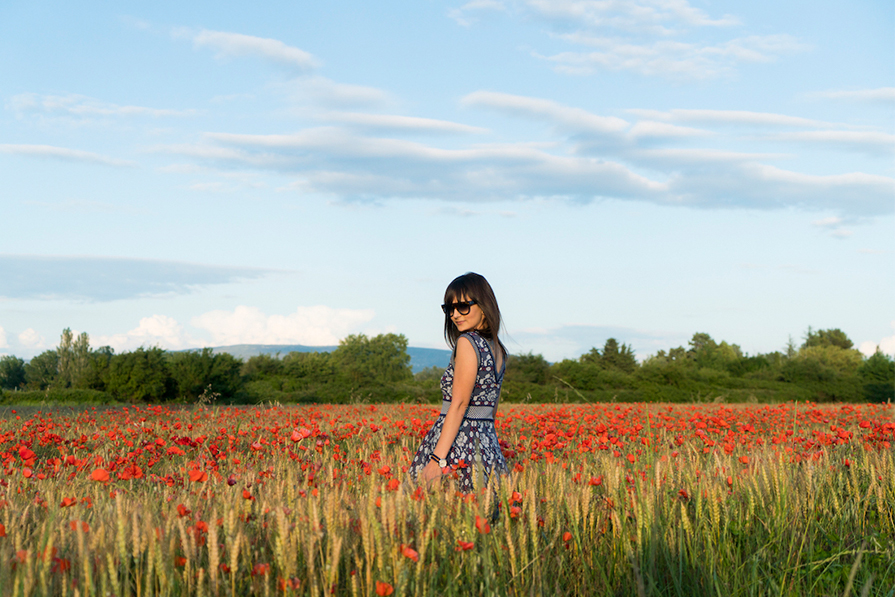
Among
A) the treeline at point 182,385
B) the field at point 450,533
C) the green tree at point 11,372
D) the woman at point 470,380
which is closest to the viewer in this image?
the field at point 450,533

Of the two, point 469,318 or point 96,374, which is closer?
point 469,318

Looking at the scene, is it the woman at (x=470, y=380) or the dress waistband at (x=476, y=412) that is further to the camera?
the dress waistband at (x=476, y=412)

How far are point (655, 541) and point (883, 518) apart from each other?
2.29 m

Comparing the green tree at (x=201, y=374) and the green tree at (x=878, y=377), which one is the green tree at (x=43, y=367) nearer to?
the green tree at (x=201, y=374)

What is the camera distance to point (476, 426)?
183 inches

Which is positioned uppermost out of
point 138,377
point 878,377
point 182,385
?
point 138,377

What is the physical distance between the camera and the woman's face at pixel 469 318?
15.0 feet

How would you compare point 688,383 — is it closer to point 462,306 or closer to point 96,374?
point 96,374

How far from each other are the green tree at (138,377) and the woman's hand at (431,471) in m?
23.9

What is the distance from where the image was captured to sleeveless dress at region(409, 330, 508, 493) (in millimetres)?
4473

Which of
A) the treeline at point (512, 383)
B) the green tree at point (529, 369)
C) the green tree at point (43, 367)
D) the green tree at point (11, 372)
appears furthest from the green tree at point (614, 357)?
the green tree at point (11, 372)

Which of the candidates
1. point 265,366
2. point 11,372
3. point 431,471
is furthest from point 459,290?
point 11,372

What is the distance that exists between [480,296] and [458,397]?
727mm

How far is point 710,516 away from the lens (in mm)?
3805
